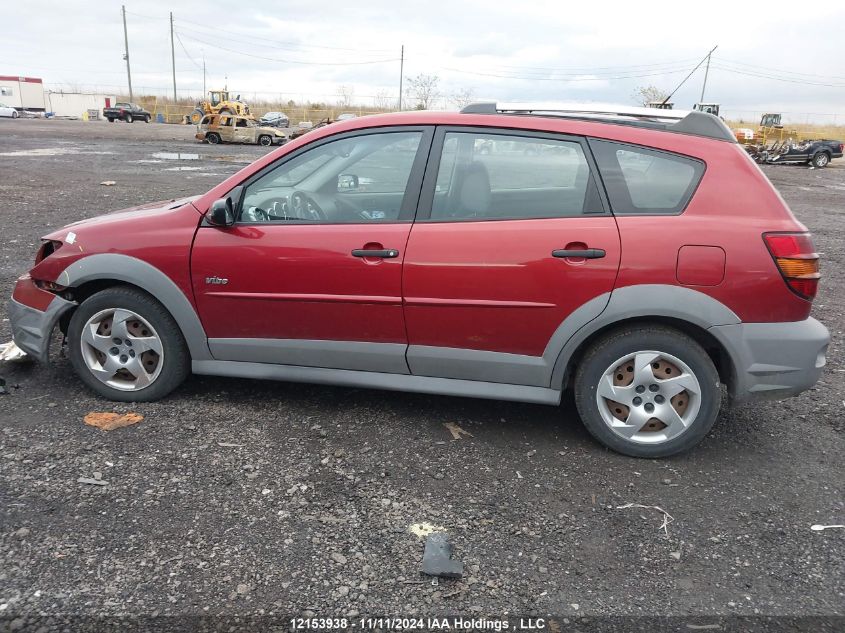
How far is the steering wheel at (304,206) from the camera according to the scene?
3.78 meters

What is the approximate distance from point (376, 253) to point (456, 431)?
1.15 metres

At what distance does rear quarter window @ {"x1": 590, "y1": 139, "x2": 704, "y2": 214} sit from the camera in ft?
11.0

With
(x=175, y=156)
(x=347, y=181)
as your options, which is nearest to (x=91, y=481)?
(x=347, y=181)

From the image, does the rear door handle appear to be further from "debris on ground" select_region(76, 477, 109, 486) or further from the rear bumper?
"debris on ground" select_region(76, 477, 109, 486)

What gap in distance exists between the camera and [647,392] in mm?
3445

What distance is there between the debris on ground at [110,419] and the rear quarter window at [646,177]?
2.99 meters

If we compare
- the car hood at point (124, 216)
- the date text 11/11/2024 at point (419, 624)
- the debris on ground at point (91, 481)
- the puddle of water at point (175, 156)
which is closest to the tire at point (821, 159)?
the puddle of water at point (175, 156)

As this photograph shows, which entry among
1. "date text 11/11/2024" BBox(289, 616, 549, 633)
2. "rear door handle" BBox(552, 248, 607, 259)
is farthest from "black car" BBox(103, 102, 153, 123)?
"date text 11/11/2024" BBox(289, 616, 549, 633)

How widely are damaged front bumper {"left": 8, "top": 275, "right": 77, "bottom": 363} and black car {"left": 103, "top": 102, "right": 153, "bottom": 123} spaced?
59662 mm

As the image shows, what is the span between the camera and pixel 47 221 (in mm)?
9570

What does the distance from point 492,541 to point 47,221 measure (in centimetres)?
926

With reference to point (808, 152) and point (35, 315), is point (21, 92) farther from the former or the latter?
point (35, 315)

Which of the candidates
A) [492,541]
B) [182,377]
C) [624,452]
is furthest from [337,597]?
[182,377]

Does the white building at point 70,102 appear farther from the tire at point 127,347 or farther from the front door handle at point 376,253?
the front door handle at point 376,253
